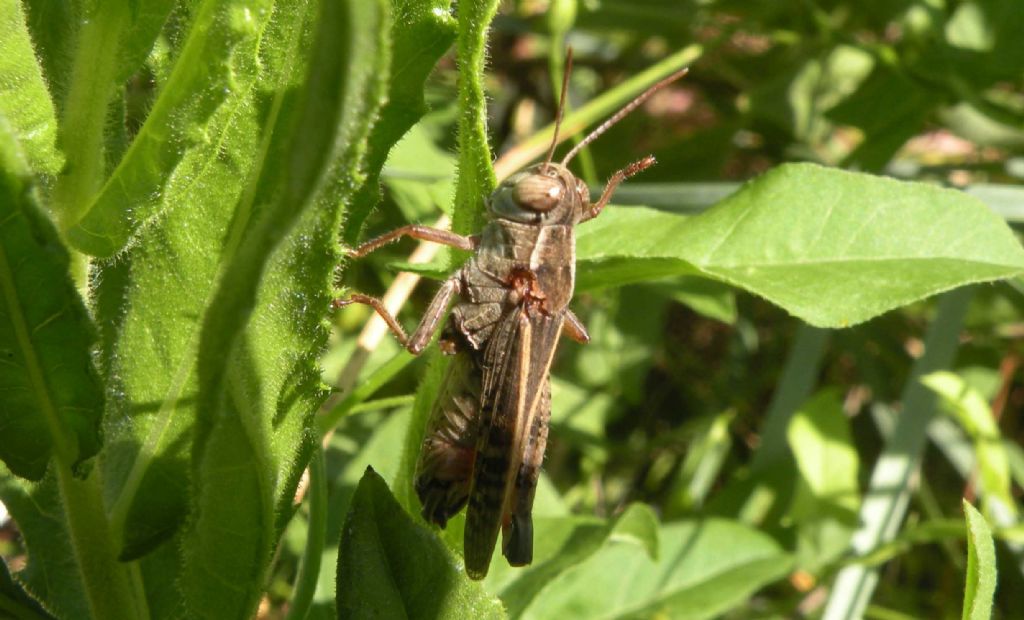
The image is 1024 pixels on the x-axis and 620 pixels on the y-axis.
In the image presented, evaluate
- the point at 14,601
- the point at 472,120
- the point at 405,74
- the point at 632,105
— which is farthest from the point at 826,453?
the point at 14,601

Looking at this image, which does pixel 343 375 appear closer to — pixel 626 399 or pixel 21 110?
pixel 21 110

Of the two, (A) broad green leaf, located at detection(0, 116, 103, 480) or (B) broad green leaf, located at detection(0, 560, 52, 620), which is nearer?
(A) broad green leaf, located at detection(0, 116, 103, 480)

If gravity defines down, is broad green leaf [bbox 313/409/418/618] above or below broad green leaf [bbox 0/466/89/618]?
below

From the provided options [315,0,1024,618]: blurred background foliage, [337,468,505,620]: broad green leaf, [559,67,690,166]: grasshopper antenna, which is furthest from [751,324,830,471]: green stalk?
[337,468,505,620]: broad green leaf

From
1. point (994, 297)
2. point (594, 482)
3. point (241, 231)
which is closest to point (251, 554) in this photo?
point (241, 231)

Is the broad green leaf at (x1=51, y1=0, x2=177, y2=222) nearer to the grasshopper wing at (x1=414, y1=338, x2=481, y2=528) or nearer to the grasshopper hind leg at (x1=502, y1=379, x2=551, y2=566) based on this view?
the grasshopper wing at (x1=414, y1=338, x2=481, y2=528)

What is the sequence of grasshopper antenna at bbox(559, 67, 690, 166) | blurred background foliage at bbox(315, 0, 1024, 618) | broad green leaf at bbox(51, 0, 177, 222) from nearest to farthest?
1. broad green leaf at bbox(51, 0, 177, 222)
2. grasshopper antenna at bbox(559, 67, 690, 166)
3. blurred background foliage at bbox(315, 0, 1024, 618)

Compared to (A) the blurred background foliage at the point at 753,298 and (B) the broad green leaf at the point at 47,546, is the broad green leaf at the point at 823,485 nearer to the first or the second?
(A) the blurred background foliage at the point at 753,298
